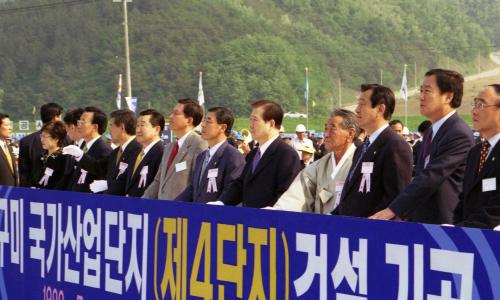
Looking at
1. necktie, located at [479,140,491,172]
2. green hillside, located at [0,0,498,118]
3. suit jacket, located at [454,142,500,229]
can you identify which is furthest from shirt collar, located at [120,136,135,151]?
green hillside, located at [0,0,498,118]

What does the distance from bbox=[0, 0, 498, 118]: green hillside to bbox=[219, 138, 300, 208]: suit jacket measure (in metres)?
71.0

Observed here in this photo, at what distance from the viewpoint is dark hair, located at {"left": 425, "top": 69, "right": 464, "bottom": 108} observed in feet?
19.5

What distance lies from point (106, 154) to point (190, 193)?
1822 millimetres

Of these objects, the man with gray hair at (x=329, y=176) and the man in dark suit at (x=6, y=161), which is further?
the man in dark suit at (x=6, y=161)

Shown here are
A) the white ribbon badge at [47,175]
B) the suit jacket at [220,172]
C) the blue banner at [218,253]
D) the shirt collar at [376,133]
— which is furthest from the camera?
the white ribbon badge at [47,175]

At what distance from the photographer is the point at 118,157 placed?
9000 millimetres

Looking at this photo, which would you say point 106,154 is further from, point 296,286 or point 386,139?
point 296,286

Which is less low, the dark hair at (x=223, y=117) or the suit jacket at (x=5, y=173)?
the dark hair at (x=223, y=117)

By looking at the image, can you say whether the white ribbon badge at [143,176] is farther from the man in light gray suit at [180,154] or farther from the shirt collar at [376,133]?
the shirt collar at [376,133]

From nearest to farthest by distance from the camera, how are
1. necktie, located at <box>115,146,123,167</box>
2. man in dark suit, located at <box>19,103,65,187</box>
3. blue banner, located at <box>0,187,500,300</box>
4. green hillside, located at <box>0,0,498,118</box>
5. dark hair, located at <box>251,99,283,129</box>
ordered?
blue banner, located at <box>0,187,500,300</box> → dark hair, located at <box>251,99,283,129</box> → necktie, located at <box>115,146,123,167</box> → man in dark suit, located at <box>19,103,65,187</box> → green hillside, located at <box>0,0,498,118</box>

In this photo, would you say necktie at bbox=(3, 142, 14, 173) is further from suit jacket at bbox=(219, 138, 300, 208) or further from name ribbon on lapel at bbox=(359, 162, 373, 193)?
name ribbon on lapel at bbox=(359, 162, 373, 193)

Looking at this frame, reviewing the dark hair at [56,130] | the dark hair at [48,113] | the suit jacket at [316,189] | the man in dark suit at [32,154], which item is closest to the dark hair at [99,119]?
the dark hair at [56,130]

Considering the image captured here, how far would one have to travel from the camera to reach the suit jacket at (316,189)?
6.74m

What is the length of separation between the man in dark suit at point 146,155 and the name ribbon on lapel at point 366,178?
111 inches
